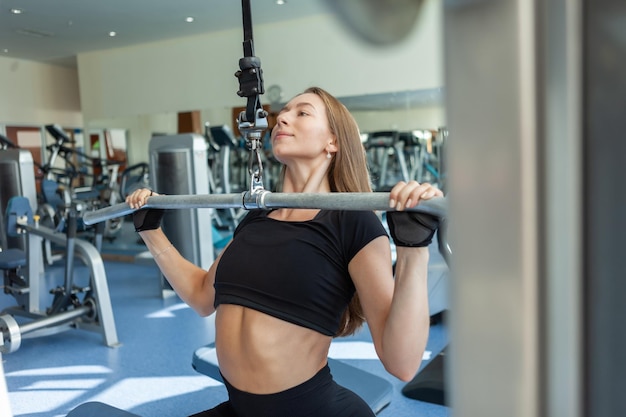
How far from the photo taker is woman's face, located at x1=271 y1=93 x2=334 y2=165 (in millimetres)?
1415

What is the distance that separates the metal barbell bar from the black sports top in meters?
0.23

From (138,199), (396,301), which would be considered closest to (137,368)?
(138,199)

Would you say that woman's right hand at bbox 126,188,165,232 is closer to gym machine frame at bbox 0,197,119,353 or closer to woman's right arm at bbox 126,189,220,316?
woman's right arm at bbox 126,189,220,316

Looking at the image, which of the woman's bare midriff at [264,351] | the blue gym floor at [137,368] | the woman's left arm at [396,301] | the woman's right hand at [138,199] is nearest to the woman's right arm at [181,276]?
the woman's right hand at [138,199]

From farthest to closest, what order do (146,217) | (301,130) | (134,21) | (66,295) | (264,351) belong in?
(134,21) → (66,295) → (146,217) → (301,130) → (264,351)

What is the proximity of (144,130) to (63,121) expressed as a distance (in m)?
3.38

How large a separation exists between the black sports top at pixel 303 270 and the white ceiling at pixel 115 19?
5641mm

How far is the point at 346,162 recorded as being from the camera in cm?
149

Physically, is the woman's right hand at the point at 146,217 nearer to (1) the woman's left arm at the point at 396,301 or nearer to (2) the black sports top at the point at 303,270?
(2) the black sports top at the point at 303,270

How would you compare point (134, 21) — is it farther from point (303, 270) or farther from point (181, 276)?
point (303, 270)

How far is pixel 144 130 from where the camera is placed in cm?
1003

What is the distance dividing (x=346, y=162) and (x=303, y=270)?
1.15 feet
